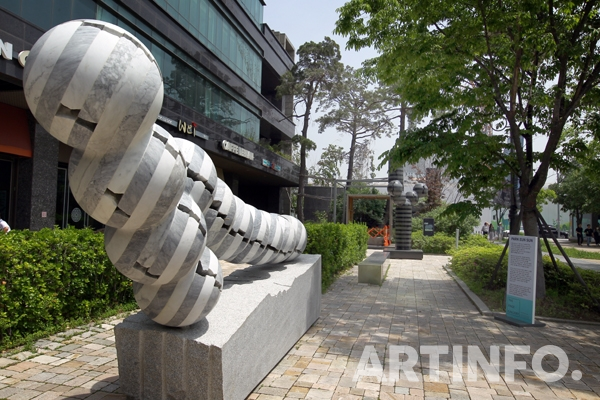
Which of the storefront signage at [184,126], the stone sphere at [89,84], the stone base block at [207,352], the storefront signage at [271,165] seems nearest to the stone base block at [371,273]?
the stone base block at [207,352]

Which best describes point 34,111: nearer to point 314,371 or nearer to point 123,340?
point 123,340

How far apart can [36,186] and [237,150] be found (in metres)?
11.4

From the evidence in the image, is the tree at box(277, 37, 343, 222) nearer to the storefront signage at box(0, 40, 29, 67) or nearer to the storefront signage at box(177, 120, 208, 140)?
the storefront signage at box(177, 120, 208, 140)

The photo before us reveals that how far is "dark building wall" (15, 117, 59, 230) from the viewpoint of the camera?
40.5 feet

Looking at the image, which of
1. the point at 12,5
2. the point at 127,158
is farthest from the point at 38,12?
the point at 127,158

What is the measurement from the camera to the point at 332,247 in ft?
37.6

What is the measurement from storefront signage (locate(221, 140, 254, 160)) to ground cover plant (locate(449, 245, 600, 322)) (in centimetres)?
1327

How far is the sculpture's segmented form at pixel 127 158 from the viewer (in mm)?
2320

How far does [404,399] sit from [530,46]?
7485 millimetres

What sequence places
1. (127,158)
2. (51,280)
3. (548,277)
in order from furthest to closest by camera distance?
(548,277), (51,280), (127,158)

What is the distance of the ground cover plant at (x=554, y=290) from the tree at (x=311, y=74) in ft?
53.0

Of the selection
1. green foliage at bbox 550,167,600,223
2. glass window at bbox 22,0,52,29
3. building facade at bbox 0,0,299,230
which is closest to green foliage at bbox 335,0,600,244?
building facade at bbox 0,0,299,230

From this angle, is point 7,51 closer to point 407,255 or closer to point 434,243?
point 407,255

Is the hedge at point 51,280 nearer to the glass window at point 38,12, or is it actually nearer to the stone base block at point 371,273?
the stone base block at point 371,273
